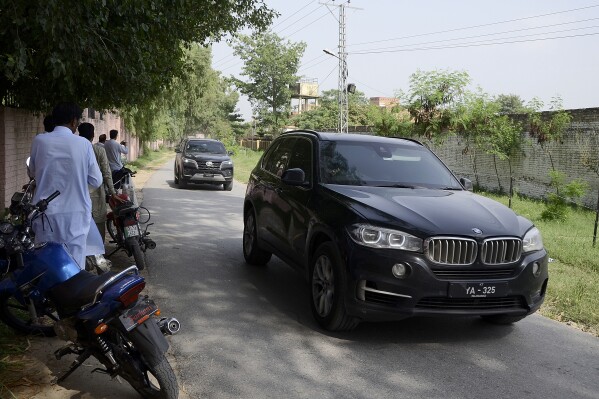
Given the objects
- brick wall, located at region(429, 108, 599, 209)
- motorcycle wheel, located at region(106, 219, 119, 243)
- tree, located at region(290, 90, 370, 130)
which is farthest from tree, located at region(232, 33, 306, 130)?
motorcycle wheel, located at region(106, 219, 119, 243)

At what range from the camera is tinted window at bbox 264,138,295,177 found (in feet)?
24.4

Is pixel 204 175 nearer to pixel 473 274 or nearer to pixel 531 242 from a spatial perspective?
pixel 531 242

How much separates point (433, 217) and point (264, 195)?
2920 mm

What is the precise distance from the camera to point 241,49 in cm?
7319

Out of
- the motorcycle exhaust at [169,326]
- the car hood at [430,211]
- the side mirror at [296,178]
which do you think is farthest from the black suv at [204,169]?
the motorcycle exhaust at [169,326]

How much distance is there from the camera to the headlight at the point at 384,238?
4.99 metres

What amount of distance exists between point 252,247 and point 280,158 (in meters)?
1.29

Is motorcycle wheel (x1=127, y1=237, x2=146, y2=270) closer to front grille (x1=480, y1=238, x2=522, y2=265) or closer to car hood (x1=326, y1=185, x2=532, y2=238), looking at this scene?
car hood (x1=326, y1=185, x2=532, y2=238)

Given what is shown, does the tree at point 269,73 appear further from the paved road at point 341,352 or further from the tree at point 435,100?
the paved road at point 341,352

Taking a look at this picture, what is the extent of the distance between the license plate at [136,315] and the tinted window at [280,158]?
387cm

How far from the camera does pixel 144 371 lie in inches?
146

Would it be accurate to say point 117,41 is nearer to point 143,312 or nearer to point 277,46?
point 143,312

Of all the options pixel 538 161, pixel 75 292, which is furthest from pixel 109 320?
pixel 538 161

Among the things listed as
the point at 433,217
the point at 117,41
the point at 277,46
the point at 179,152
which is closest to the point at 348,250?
the point at 433,217
